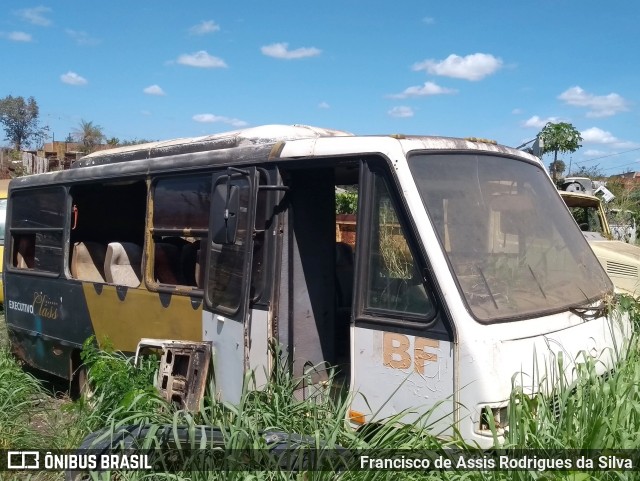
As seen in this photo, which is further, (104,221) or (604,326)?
(104,221)

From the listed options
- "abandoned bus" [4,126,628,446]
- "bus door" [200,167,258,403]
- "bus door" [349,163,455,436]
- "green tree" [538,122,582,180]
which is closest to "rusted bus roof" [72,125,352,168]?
"abandoned bus" [4,126,628,446]

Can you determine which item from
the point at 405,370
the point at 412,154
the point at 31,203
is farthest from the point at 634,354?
the point at 31,203

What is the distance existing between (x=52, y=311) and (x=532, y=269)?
4810 millimetres

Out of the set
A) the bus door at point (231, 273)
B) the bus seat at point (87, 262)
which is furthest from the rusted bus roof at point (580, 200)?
the bus door at point (231, 273)

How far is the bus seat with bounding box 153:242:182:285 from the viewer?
573cm

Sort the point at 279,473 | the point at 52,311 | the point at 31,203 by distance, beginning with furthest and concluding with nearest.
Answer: the point at 31,203 < the point at 52,311 < the point at 279,473

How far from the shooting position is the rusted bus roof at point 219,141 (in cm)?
518

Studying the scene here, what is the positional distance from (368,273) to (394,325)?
14.1 inches

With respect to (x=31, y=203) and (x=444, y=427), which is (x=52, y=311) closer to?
(x=31, y=203)

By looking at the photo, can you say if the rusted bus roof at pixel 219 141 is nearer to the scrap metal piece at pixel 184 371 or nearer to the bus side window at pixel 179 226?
the bus side window at pixel 179 226

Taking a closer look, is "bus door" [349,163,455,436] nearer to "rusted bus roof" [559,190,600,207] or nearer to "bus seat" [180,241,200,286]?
"bus seat" [180,241,200,286]

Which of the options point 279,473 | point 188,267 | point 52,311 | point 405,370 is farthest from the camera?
point 52,311

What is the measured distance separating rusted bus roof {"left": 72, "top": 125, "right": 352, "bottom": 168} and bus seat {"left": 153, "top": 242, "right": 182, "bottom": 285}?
0.83m

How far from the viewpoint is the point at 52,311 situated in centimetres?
675
